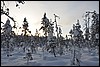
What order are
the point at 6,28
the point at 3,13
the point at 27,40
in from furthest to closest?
the point at 27,40, the point at 6,28, the point at 3,13

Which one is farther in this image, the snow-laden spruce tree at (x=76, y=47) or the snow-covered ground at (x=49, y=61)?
the snow-covered ground at (x=49, y=61)

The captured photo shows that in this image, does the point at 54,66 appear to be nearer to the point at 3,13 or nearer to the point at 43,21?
the point at 43,21

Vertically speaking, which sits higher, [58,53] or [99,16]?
[99,16]

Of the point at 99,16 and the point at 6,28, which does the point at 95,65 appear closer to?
the point at 99,16

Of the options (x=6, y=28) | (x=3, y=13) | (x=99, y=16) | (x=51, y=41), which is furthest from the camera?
(x=6, y=28)

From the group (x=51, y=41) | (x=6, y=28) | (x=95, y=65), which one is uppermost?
(x=6, y=28)

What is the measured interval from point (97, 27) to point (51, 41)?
1744 centimetres

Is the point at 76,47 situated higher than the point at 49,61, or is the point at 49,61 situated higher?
the point at 76,47

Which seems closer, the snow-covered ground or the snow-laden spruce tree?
the snow-laden spruce tree

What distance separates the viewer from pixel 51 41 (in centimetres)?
5297

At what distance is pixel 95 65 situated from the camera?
42844mm

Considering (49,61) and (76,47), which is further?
(76,47)

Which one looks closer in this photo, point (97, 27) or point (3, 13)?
point (3, 13)

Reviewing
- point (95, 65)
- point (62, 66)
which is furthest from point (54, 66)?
point (95, 65)
